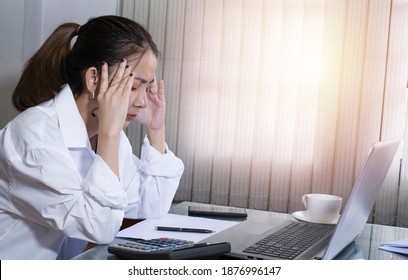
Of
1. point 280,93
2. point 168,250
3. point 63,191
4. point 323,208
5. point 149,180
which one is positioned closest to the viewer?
point 168,250

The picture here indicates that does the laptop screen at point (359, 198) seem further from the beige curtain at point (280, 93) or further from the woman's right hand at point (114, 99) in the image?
the beige curtain at point (280, 93)

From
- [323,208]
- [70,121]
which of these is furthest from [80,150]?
[323,208]

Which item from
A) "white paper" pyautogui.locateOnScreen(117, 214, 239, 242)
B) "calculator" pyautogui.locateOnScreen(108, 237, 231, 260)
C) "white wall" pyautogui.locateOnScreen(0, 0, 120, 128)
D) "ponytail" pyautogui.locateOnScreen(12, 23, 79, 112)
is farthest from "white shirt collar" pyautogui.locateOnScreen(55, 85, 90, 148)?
"white wall" pyautogui.locateOnScreen(0, 0, 120, 128)

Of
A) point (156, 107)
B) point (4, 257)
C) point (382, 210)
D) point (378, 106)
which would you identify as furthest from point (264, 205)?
point (4, 257)

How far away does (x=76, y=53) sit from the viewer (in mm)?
1250

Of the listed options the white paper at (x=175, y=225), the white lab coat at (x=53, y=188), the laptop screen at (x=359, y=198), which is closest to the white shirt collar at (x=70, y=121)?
the white lab coat at (x=53, y=188)

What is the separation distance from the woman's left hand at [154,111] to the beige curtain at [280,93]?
1.26 meters

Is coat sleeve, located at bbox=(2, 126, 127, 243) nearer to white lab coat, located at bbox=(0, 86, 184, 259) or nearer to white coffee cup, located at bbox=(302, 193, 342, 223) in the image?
white lab coat, located at bbox=(0, 86, 184, 259)

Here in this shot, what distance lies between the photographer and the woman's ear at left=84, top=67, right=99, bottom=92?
121cm

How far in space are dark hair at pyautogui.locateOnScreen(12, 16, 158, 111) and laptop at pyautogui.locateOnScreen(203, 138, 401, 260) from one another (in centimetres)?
48

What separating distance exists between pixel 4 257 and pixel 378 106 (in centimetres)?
202

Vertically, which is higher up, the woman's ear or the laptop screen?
the woman's ear

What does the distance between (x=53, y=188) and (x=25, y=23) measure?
2075 millimetres

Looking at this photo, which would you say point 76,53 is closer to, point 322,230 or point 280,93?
point 322,230
